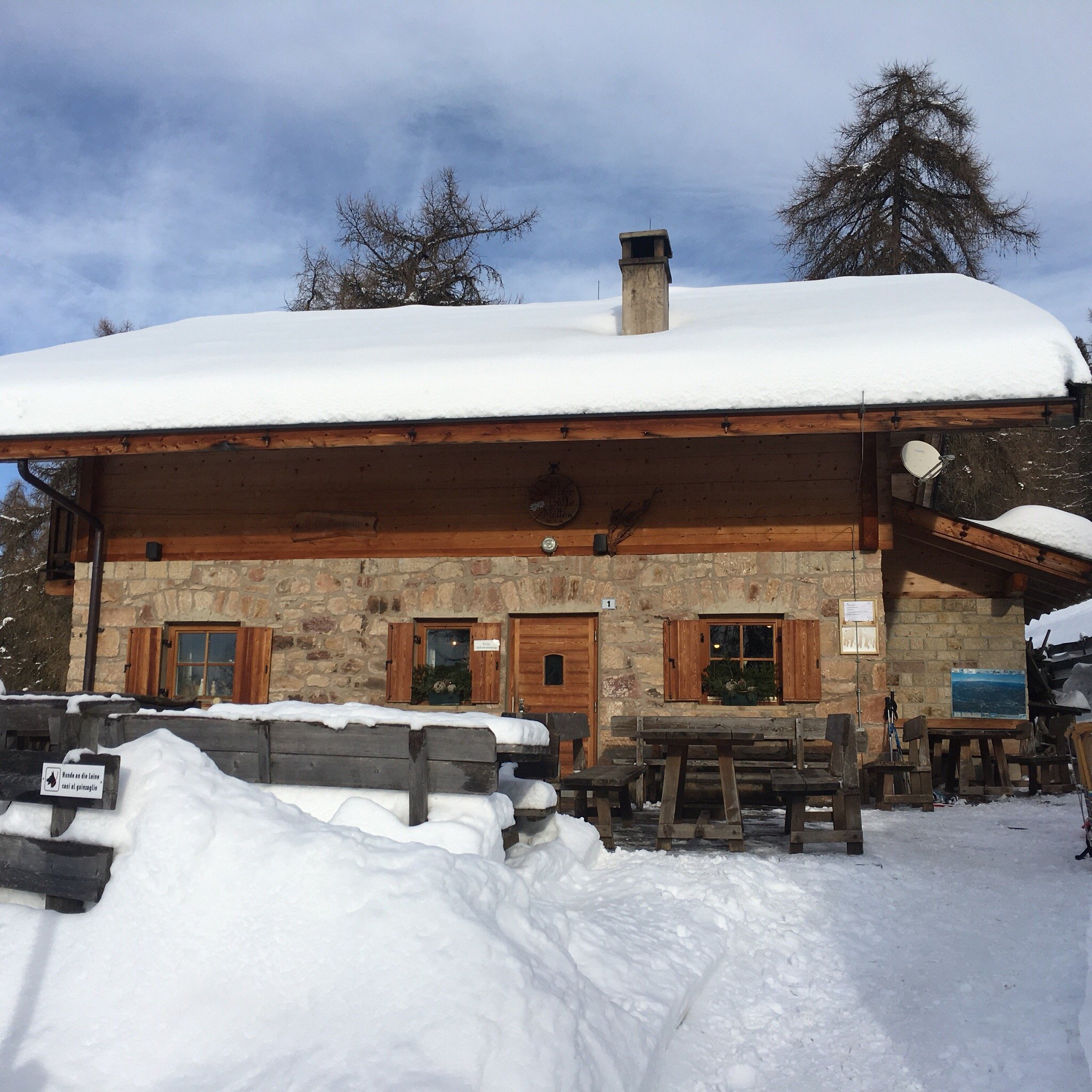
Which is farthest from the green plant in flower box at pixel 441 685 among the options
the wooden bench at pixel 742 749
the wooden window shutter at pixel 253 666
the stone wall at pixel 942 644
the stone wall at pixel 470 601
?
the stone wall at pixel 942 644

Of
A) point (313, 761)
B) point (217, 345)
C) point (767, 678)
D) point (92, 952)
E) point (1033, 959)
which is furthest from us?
point (217, 345)

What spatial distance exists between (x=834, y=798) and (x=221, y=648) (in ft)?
21.7

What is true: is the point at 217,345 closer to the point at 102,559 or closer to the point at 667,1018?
the point at 102,559

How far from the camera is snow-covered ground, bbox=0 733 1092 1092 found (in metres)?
3.13

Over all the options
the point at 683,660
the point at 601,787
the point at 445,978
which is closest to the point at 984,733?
the point at 683,660

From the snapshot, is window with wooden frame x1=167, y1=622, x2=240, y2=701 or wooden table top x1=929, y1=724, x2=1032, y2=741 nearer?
wooden table top x1=929, y1=724, x2=1032, y2=741

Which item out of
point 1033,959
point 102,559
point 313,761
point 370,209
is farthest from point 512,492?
point 370,209

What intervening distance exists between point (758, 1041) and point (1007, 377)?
6.24 m

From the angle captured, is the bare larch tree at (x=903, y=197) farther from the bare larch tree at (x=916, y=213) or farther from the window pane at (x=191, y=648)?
the window pane at (x=191, y=648)

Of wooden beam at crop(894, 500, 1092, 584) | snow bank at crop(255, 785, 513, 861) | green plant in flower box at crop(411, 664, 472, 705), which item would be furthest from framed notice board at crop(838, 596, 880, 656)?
snow bank at crop(255, 785, 513, 861)

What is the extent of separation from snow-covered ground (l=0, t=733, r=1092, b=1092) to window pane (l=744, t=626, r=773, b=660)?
185 inches

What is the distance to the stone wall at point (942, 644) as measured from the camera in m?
11.0

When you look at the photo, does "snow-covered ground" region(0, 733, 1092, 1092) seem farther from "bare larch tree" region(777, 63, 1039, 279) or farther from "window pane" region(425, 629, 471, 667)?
"bare larch tree" region(777, 63, 1039, 279)

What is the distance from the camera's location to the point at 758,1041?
3.79 m
